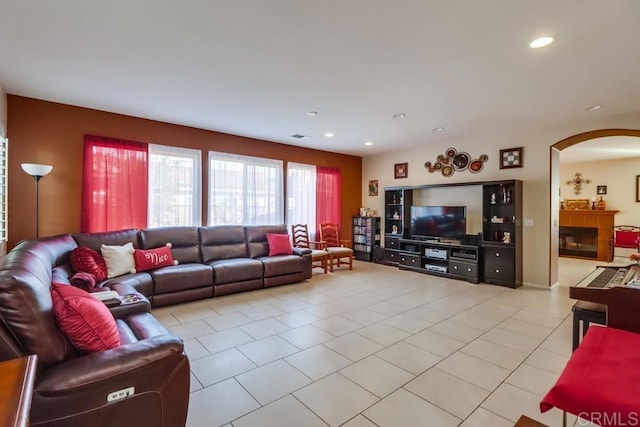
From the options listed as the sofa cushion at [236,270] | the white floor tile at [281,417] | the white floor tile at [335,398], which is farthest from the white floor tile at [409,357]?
the sofa cushion at [236,270]

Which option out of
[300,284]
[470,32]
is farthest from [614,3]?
[300,284]

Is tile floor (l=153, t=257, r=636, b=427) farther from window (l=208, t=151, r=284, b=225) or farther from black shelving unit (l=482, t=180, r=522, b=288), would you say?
window (l=208, t=151, r=284, b=225)

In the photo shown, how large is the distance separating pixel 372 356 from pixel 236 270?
2442 millimetres

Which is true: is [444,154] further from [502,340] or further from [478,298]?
[502,340]

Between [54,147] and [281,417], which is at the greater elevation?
[54,147]

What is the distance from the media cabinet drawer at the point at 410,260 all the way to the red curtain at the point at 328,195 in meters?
1.73

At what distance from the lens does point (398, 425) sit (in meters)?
1.78

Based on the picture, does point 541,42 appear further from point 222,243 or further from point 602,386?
point 222,243

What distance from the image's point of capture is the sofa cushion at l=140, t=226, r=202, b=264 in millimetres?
4242

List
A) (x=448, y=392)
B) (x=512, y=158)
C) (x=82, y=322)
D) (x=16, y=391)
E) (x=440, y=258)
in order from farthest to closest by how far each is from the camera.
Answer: (x=440, y=258), (x=512, y=158), (x=448, y=392), (x=82, y=322), (x=16, y=391)

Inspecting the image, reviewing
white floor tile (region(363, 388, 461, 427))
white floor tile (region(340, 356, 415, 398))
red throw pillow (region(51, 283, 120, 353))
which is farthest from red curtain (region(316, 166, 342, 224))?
red throw pillow (region(51, 283, 120, 353))

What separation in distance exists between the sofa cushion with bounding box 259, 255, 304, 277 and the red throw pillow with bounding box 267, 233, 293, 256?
0.13 meters

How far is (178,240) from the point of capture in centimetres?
448

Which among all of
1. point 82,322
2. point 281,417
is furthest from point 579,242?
point 82,322
